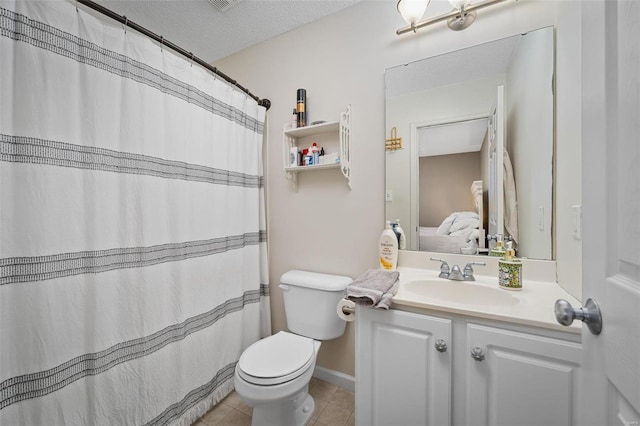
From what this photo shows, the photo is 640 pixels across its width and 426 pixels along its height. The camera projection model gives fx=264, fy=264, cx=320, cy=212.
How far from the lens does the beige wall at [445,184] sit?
4.55 feet

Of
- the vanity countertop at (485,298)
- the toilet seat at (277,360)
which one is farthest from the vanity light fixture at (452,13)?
the toilet seat at (277,360)

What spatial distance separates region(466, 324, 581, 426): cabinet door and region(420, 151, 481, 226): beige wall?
2.18 feet

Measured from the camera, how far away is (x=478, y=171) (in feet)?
4.48

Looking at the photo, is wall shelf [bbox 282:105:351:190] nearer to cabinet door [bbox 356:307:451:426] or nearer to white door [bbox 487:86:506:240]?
white door [bbox 487:86:506:240]

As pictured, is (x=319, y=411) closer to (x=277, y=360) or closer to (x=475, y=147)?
(x=277, y=360)

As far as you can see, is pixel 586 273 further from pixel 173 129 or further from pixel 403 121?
pixel 173 129

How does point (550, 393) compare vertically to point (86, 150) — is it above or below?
below

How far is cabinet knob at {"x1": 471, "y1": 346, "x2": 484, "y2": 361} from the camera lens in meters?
0.90

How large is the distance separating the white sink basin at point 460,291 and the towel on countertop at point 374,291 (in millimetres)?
100

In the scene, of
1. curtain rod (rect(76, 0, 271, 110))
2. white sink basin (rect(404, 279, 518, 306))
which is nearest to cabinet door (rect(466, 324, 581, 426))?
white sink basin (rect(404, 279, 518, 306))

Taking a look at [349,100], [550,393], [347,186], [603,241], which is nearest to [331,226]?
[347,186]

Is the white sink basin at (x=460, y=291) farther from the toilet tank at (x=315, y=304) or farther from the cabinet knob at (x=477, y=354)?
the toilet tank at (x=315, y=304)

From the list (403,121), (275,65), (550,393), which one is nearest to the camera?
(550,393)

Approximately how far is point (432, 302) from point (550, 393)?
1.33ft
